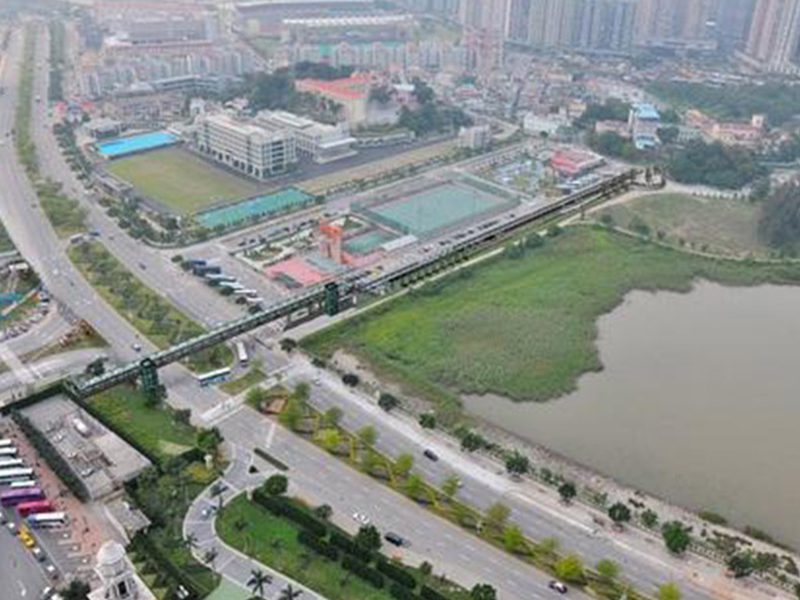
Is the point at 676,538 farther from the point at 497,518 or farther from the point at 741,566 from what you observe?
the point at 497,518

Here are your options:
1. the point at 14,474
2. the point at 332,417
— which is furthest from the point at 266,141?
the point at 14,474

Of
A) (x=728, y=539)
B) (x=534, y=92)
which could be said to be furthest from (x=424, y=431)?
(x=534, y=92)

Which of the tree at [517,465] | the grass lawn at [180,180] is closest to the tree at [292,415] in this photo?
the tree at [517,465]

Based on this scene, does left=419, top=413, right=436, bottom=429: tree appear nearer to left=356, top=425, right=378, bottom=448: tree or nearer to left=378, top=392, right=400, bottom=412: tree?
left=378, top=392, right=400, bottom=412: tree

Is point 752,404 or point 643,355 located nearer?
point 752,404

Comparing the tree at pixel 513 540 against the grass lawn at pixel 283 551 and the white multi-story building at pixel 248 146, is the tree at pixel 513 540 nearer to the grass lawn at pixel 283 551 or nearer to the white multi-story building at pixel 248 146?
the grass lawn at pixel 283 551

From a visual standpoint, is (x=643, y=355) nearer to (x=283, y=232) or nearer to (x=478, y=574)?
(x=478, y=574)

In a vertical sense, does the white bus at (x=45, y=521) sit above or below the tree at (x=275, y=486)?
below
